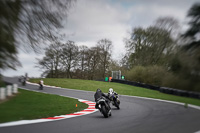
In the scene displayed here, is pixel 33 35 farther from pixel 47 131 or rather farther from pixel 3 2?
pixel 47 131

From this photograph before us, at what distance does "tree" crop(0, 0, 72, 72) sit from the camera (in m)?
1.41

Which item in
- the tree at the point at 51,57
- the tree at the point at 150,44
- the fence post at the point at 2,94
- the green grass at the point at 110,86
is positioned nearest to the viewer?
the fence post at the point at 2,94

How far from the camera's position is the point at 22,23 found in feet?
4.90

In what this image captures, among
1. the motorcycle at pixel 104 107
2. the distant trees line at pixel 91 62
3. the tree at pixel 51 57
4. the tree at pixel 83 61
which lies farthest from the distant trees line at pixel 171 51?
the motorcycle at pixel 104 107

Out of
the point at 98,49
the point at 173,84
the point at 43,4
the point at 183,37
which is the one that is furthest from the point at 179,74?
the point at 98,49

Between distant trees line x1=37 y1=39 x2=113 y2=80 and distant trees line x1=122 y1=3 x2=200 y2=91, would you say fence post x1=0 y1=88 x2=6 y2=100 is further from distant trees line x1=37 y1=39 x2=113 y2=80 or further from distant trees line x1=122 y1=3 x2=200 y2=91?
distant trees line x1=37 y1=39 x2=113 y2=80

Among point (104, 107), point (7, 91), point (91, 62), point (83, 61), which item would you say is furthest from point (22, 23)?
point (104, 107)

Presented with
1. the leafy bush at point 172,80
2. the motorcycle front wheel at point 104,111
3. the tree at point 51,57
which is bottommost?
the motorcycle front wheel at point 104,111

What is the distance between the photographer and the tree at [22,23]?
55.3 inches

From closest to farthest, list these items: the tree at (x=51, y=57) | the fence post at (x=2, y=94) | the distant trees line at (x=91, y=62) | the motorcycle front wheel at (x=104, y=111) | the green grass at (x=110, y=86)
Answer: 1. the fence post at (x=2, y=94)
2. the green grass at (x=110, y=86)
3. the tree at (x=51, y=57)
4. the distant trees line at (x=91, y=62)
5. the motorcycle front wheel at (x=104, y=111)

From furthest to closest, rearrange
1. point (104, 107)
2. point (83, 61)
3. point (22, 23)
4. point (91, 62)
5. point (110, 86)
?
point (104, 107) < point (110, 86) < point (91, 62) < point (83, 61) < point (22, 23)

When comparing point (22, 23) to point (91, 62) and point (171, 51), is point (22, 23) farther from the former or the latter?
point (91, 62)

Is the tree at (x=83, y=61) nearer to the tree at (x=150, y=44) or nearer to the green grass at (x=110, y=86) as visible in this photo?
the green grass at (x=110, y=86)

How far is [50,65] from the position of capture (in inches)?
87.7
